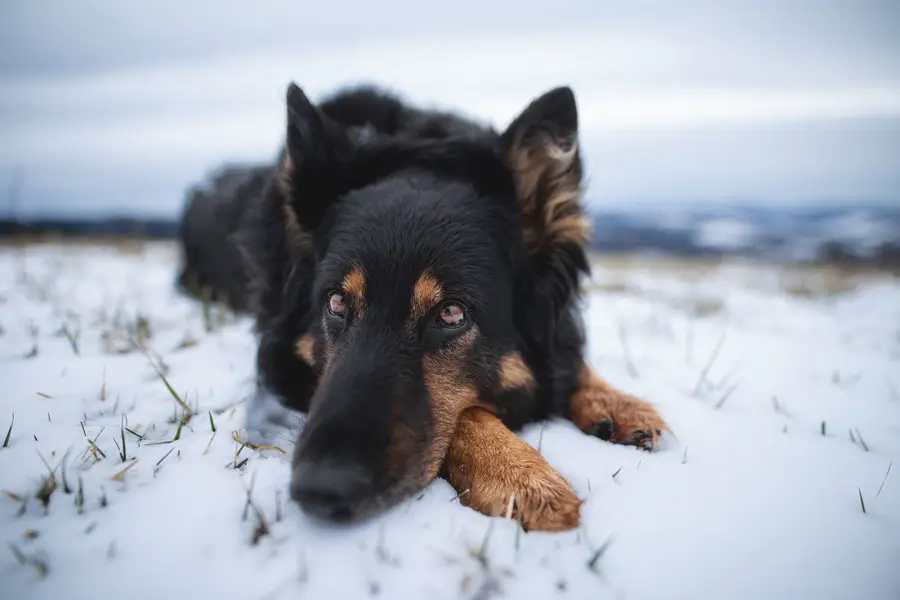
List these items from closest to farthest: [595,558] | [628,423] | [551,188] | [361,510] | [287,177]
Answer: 1. [595,558]
2. [361,510]
3. [628,423]
4. [551,188]
5. [287,177]

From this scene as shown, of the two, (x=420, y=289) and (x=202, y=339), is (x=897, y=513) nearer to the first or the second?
(x=420, y=289)

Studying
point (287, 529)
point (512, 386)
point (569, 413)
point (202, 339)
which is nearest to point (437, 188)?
point (512, 386)

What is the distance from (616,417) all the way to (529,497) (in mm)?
1133

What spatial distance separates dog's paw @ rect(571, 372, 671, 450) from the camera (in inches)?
114

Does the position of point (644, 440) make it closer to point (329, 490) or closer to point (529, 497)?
point (529, 497)

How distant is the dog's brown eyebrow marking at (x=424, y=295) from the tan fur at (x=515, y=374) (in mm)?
619

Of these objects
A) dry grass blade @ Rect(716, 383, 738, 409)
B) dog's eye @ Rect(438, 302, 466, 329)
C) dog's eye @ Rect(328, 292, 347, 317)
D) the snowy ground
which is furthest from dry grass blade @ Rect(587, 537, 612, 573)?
dry grass blade @ Rect(716, 383, 738, 409)

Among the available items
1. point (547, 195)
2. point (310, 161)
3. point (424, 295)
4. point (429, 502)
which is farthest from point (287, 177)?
point (429, 502)

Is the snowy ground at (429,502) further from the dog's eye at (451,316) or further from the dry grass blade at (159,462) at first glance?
the dog's eye at (451,316)

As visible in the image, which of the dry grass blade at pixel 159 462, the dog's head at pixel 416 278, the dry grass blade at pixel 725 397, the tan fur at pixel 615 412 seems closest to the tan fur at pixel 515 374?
the dog's head at pixel 416 278

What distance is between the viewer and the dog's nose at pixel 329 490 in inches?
77.4

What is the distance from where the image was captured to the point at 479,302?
9.66 ft

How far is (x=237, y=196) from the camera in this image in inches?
239

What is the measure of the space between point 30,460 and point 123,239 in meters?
16.1
